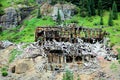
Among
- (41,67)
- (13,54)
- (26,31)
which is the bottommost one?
(41,67)

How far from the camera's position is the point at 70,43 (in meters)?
84.8

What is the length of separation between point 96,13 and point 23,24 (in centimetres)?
2229

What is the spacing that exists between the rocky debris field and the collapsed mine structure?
1.22 meters

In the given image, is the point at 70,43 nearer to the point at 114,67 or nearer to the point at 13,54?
the point at 13,54

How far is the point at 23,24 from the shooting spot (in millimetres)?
122438

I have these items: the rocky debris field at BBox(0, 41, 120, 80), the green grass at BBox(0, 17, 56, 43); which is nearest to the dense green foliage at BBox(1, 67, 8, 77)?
the rocky debris field at BBox(0, 41, 120, 80)

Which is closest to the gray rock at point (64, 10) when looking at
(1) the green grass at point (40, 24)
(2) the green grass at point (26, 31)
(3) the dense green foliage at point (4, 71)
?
(1) the green grass at point (40, 24)

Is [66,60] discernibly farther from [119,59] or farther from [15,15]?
[15,15]

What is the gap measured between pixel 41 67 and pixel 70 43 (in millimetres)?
10505

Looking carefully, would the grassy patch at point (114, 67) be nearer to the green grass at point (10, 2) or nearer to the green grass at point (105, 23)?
the green grass at point (105, 23)

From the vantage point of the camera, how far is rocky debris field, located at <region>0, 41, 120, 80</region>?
74.0 metres

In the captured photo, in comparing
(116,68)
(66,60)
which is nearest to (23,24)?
(66,60)

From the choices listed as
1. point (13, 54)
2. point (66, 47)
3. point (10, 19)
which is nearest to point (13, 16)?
point (10, 19)

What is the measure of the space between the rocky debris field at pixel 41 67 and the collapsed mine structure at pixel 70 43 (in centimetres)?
122
